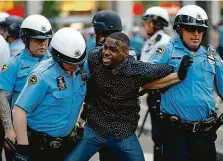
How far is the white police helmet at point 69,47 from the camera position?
18.4 feet

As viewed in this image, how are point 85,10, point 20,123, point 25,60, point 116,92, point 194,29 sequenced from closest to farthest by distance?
point 20,123 → point 116,92 → point 194,29 → point 25,60 → point 85,10

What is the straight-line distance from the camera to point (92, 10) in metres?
53.4

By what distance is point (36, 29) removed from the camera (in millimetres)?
6809

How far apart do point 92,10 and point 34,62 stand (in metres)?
46.9

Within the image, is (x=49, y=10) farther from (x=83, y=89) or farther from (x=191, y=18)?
(x=83, y=89)

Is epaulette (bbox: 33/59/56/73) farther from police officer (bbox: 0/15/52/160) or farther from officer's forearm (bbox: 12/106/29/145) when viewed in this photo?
police officer (bbox: 0/15/52/160)

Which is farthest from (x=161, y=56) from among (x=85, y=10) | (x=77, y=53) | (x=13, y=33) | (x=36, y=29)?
(x=85, y=10)

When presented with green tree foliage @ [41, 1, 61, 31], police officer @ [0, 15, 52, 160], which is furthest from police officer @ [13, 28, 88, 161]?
green tree foliage @ [41, 1, 61, 31]

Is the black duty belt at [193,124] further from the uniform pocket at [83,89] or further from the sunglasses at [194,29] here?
the uniform pocket at [83,89]

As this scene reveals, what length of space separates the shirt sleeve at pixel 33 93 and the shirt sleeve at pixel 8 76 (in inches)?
39.0

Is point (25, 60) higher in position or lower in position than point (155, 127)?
higher

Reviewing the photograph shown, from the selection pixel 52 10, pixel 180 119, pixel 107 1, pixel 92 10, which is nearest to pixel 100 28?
pixel 180 119

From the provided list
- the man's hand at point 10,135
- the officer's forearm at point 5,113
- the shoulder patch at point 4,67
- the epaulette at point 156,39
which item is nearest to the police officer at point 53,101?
the man's hand at point 10,135

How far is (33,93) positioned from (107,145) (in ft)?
2.99
